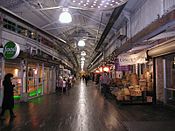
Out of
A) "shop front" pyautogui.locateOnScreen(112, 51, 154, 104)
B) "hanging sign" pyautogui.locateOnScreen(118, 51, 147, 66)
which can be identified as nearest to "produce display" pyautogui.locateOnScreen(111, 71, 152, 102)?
"shop front" pyautogui.locateOnScreen(112, 51, 154, 104)

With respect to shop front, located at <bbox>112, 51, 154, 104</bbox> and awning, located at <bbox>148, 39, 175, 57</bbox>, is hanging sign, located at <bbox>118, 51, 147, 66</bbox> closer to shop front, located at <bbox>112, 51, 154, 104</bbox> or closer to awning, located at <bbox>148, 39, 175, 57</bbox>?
shop front, located at <bbox>112, 51, 154, 104</bbox>

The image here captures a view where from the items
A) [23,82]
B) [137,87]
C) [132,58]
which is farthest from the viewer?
[23,82]

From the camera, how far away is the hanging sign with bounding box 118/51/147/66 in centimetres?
1058

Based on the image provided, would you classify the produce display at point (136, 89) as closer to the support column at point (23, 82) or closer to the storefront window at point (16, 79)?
the support column at point (23, 82)

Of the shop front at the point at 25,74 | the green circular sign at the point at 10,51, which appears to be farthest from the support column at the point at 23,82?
the green circular sign at the point at 10,51

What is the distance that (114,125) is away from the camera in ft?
21.5

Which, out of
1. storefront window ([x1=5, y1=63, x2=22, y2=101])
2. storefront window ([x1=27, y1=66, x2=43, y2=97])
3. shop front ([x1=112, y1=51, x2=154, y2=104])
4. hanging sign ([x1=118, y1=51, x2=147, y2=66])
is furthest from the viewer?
storefront window ([x1=27, y1=66, x2=43, y2=97])

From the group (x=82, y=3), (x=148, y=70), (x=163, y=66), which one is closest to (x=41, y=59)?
(x=148, y=70)

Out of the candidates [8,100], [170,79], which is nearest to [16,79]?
[8,100]

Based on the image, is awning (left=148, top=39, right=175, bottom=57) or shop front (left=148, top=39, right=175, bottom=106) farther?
shop front (left=148, top=39, right=175, bottom=106)

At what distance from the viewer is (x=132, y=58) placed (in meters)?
10.9

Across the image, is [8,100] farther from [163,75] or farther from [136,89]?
[163,75]

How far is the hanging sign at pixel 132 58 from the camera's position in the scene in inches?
417

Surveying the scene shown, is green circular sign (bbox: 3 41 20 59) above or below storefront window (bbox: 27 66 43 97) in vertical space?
above
